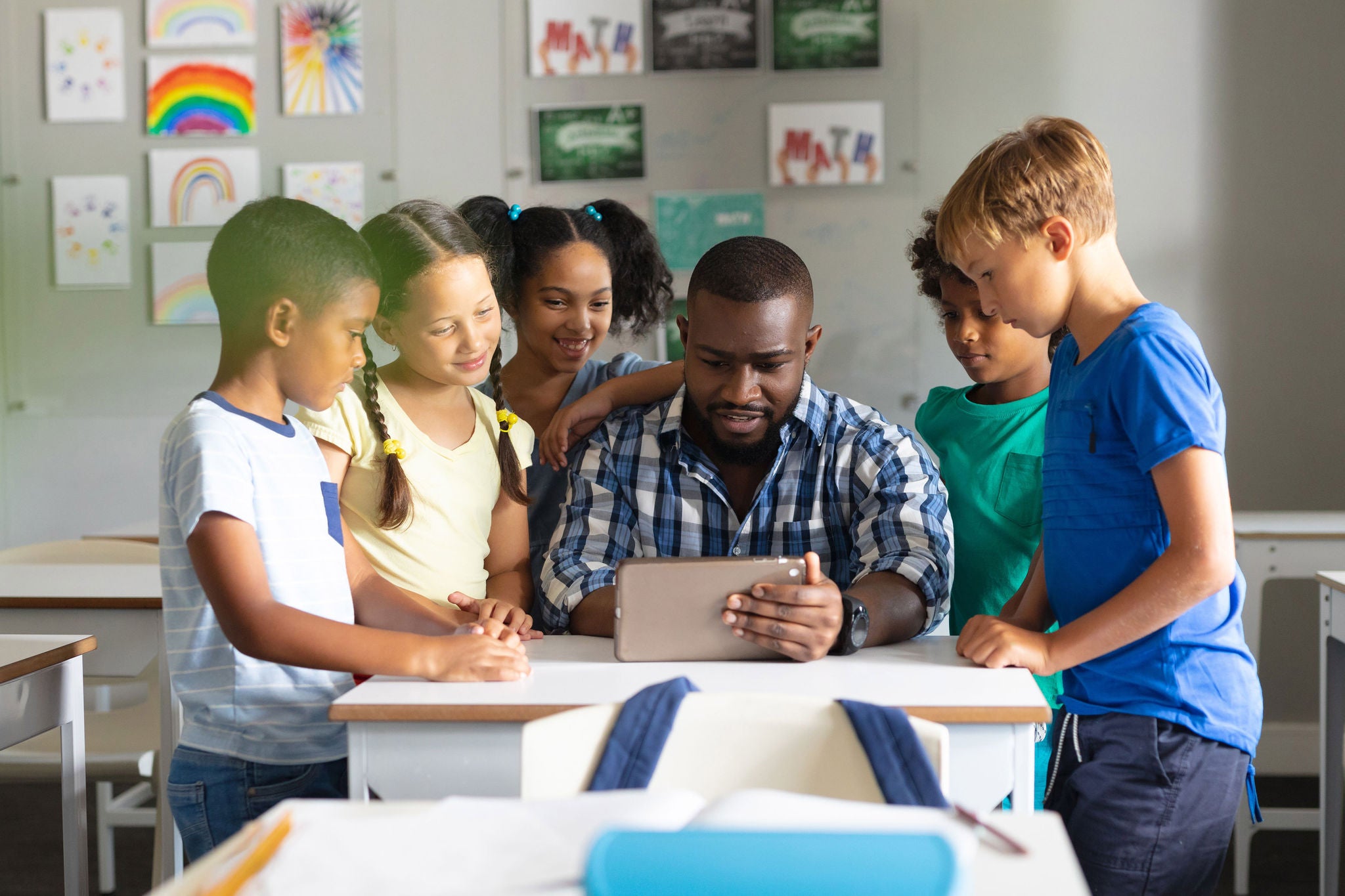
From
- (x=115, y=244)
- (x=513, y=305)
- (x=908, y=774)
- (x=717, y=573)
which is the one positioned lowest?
(x=908, y=774)

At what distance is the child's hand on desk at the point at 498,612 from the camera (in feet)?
5.23

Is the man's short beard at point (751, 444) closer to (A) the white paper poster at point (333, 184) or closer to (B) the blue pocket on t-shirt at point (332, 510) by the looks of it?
(B) the blue pocket on t-shirt at point (332, 510)

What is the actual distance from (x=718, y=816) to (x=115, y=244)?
3.73m

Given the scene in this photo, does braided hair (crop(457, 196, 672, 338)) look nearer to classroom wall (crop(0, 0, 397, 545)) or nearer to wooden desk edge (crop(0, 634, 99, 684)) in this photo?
wooden desk edge (crop(0, 634, 99, 684))

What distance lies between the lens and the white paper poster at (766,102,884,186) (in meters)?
3.58

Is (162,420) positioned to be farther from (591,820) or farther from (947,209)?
(591,820)

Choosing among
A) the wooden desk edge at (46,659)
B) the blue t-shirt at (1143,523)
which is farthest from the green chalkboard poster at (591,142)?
the blue t-shirt at (1143,523)

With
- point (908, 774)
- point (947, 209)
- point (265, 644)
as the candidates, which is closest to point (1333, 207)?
point (947, 209)

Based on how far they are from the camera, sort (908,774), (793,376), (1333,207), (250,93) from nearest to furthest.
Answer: (908,774) < (793,376) < (1333,207) < (250,93)

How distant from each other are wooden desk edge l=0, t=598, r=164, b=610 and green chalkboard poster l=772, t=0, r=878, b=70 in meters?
2.51

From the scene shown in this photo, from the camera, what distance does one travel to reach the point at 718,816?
0.79 m

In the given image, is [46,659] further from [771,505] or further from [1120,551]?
[1120,551]

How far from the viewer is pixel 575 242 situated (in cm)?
214

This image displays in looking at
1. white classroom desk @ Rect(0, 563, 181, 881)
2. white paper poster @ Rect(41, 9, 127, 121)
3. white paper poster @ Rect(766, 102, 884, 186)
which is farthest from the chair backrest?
white paper poster @ Rect(766, 102, 884, 186)
